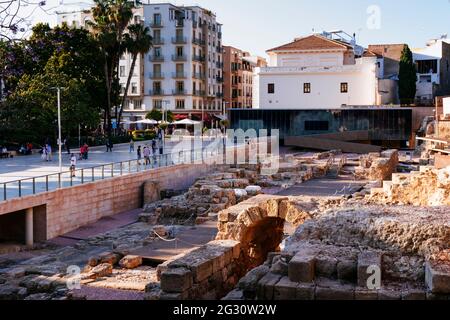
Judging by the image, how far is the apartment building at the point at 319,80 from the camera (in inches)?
2440

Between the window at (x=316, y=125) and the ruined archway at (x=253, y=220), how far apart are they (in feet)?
134

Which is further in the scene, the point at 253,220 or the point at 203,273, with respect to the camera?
the point at 253,220

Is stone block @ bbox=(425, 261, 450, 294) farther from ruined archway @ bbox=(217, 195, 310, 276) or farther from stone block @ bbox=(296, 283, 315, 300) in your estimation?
ruined archway @ bbox=(217, 195, 310, 276)

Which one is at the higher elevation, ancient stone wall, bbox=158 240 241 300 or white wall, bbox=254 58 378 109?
white wall, bbox=254 58 378 109

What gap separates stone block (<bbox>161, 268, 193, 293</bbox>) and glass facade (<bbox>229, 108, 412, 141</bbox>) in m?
47.2

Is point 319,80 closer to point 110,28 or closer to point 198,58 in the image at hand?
point 110,28

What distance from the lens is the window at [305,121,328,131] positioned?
57.3 meters

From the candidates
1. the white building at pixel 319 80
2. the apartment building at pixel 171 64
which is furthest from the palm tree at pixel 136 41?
the apartment building at pixel 171 64

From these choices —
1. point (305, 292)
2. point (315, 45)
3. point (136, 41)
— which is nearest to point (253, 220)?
point (305, 292)

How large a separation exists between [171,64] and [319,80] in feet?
79.1

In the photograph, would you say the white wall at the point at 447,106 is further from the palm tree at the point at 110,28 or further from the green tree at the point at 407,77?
the palm tree at the point at 110,28

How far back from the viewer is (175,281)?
36.0 ft

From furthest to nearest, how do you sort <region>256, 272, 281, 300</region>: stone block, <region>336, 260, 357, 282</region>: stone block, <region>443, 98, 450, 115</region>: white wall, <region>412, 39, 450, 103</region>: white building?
<region>412, 39, 450, 103</region>: white building → <region>443, 98, 450, 115</region>: white wall → <region>336, 260, 357, 282</region>: stone block → <region>256, 272, 281, 300</region>: stone block

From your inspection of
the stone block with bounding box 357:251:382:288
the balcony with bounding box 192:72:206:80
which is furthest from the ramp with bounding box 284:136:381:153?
the stone block with bounding box 357:251:382:288
